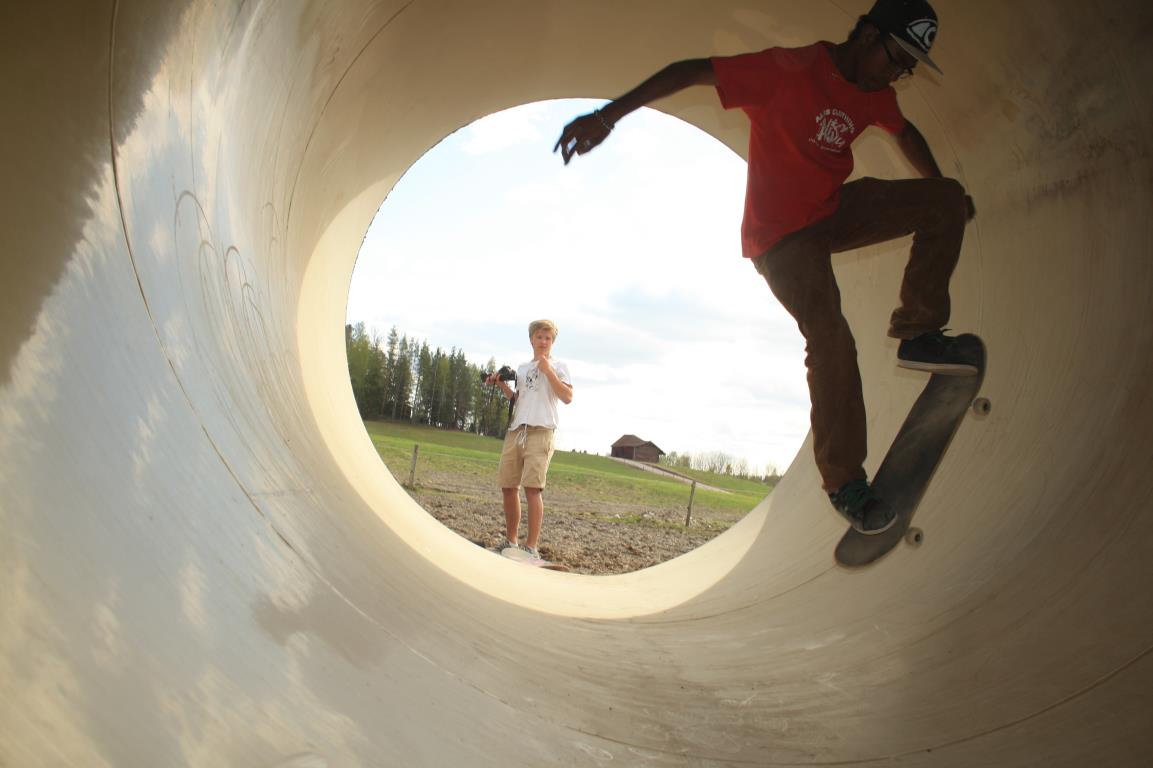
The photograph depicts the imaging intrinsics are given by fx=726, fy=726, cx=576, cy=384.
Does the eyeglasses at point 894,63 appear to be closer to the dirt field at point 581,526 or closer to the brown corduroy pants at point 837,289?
the brown corduroy pants at point 837,289

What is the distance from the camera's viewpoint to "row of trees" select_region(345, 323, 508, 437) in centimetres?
2631

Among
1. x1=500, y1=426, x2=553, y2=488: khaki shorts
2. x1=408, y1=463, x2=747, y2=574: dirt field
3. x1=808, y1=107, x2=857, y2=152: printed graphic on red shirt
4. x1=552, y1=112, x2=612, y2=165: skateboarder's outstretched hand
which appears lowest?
x1=408, y1=463, x2=747, y2=574: dirt field

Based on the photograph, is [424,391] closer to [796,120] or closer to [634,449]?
[634,449]

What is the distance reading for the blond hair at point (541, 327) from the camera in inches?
184

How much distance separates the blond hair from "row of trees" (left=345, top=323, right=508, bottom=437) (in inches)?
822

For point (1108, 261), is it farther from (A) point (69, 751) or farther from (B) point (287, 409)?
(A) point (69, 751)

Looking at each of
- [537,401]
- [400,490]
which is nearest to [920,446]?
[537,401]

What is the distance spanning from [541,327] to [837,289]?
2.61 m

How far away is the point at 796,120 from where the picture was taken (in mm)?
2406

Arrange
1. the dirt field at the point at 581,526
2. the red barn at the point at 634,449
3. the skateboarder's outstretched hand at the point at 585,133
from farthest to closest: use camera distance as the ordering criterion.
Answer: the red barn at the point at 634,449, the dirt field at the point at 581,526, the skateboarder's outstretched hand at the point at 585,133

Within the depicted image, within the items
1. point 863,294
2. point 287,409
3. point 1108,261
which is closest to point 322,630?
point 287,409

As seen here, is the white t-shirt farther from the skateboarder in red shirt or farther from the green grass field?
the green grass field

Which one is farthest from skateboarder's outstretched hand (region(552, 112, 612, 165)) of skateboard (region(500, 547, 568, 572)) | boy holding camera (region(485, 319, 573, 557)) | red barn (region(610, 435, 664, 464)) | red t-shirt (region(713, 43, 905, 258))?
red barn (region(610, 435, 664, 464))

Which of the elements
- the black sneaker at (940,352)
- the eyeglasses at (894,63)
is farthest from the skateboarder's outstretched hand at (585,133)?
the black sneaker at (940,352)
